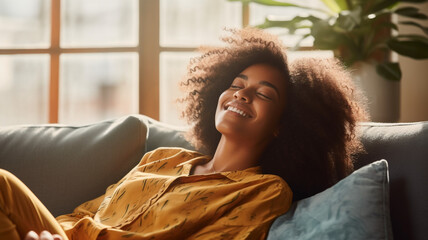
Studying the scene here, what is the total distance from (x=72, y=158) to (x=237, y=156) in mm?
587

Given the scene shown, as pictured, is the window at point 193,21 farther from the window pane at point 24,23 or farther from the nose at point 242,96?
the nose at point 242,96

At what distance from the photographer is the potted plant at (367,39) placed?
2.15 m

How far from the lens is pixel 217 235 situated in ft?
3.89

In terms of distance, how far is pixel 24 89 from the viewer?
2789 millimetres

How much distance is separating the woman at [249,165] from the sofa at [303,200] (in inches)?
3.3

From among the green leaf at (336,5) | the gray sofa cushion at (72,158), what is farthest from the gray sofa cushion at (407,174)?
the green leaf at (336,5)

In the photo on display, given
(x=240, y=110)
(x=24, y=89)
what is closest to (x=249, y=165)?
(x=240, y=110)

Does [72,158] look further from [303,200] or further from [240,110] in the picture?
[303,200]

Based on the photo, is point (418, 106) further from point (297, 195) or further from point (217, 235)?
point (217, 235)

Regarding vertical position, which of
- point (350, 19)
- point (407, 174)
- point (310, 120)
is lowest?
point (407, 174)

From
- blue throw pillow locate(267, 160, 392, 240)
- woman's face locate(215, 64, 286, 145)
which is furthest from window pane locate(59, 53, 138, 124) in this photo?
blue throw pillow locate(267, 160, 392, 240)

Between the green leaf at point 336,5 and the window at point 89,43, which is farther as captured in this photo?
the window at point 89,43

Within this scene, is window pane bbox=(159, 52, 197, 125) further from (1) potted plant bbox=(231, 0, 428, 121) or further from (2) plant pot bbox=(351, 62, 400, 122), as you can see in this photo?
(2) plant pot bbox=(351, 62, 400, 122)

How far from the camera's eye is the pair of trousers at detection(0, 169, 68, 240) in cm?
108
